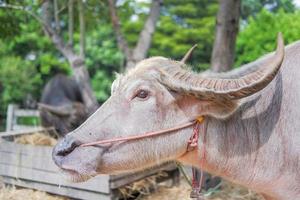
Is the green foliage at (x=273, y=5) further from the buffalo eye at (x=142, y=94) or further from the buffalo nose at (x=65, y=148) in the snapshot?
the buffalo nose at (x=65, y=148)

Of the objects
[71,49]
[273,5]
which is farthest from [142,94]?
[273,5]

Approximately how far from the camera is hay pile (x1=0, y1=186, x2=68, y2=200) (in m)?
5.30

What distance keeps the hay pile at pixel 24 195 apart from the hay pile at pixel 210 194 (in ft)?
4.01

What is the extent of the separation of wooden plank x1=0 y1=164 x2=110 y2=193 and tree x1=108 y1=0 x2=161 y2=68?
232cm

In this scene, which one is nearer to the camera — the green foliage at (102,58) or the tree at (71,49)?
the tree at (71,49)

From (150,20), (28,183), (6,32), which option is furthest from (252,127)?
(6,32)

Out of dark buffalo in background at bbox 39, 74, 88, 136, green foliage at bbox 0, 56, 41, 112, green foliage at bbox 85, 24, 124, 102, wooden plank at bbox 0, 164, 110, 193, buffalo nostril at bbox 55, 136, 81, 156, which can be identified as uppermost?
green foliage at bbox 85, 24, 124, 102

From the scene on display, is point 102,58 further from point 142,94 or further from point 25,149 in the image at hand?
point 142,94

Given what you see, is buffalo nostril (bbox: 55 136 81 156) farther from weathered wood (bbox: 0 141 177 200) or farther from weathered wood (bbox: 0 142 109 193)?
weathered wood (bbox: 0 142 109 193)

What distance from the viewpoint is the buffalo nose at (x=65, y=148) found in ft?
8.73

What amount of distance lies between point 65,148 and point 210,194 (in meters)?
3.30

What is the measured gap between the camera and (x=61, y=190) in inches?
206

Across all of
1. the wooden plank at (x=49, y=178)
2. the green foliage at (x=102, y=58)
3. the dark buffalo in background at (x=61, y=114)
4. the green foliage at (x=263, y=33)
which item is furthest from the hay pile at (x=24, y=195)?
the green foliage at (x=102, y=58)

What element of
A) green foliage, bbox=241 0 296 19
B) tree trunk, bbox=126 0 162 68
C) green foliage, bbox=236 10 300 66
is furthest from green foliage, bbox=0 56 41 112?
tree trunk, bbox=126 0 162 68
